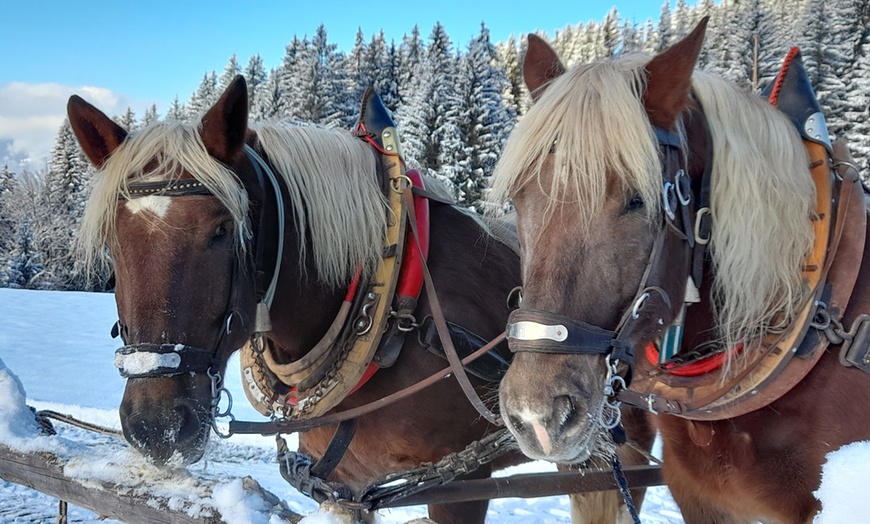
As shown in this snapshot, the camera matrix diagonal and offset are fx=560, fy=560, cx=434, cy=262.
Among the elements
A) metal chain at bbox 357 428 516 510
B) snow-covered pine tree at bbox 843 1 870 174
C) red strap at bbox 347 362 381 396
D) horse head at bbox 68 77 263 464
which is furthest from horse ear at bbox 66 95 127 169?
snow-covered pine tree at bbox 843 1 870 174

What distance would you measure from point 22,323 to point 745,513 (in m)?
12.4

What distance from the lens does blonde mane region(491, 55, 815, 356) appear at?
1287 mm

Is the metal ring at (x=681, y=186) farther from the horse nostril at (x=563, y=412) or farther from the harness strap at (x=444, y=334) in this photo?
the harness strap at (x=444, y=334)

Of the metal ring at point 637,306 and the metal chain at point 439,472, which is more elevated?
the metal ring at point 637,306

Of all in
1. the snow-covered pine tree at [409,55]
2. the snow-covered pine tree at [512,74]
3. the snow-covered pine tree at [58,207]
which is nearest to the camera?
the snow-covered pine tree at [58,207]

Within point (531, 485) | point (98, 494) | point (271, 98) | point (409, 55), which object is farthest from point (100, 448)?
point (409, 55)

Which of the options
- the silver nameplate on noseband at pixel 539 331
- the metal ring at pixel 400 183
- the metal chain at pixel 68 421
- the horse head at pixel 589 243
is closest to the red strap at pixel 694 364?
the horse head at pixel 589 243

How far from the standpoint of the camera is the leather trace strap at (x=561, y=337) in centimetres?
118

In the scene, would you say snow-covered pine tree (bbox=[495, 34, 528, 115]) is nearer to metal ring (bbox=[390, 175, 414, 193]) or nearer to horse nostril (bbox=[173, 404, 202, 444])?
metal ring (bbox=[390, 175, 414, 193])

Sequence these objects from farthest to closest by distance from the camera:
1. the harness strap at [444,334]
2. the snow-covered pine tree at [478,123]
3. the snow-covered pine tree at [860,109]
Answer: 1. the snow-covered pine tree at [860,109]
2. the snow-covered pine tree at [478,123]
3. the harness strap at [444,334]

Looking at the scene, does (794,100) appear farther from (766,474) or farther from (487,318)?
(487,318)

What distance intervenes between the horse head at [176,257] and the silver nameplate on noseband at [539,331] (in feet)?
3.20

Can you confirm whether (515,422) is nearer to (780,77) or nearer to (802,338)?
(802,338)

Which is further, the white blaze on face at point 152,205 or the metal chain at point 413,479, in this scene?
the metal chain at point 413,479
